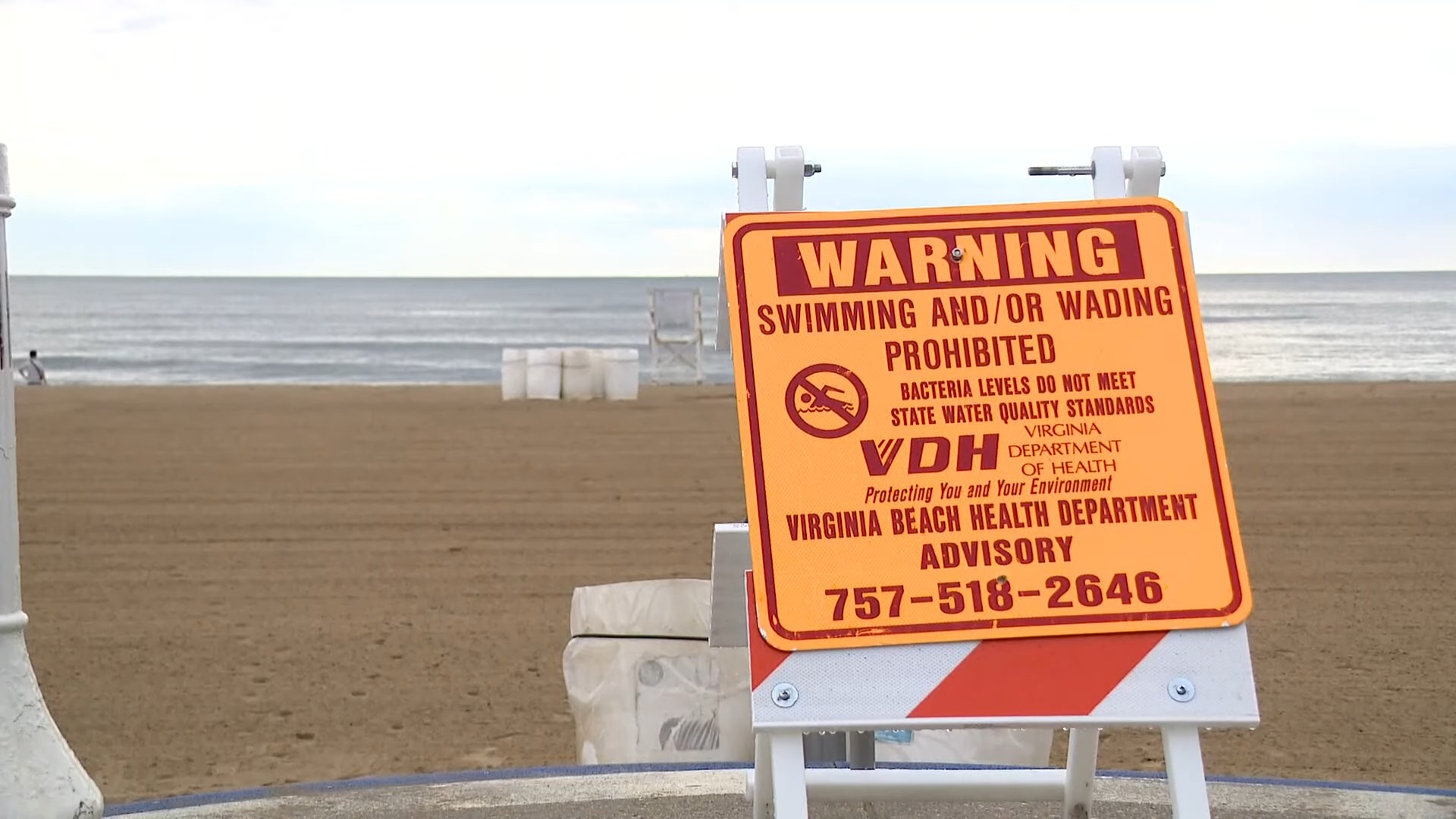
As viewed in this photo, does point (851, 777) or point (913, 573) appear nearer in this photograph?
point (913, 573)

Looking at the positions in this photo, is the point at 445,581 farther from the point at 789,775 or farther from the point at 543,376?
the point at 543,376

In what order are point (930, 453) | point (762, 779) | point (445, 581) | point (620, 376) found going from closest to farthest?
Result: 1. point (930, 453)
2. point (762, 779)
3. point (445, 581)
4. point (620, 376)

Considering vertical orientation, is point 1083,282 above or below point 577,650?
above

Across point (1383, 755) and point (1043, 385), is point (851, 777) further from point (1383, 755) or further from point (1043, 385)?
point (1383, 755)

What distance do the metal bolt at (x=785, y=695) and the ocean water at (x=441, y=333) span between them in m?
8.81

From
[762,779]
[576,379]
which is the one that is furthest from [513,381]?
[762,779]

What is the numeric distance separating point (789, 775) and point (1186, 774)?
74cm

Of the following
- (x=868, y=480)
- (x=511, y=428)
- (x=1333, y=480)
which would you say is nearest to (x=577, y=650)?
(x=868, y=480)

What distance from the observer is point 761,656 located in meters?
3.01

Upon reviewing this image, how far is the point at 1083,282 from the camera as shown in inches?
130

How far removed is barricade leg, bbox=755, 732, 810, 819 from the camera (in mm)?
2939

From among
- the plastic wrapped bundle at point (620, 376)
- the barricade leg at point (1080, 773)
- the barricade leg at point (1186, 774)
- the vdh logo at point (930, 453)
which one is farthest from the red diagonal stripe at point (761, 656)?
the plastic wrapped bundle at point (620, 376)

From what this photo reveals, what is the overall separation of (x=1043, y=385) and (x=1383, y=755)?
339cm

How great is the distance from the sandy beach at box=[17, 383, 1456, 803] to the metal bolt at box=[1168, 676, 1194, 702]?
2968mm
